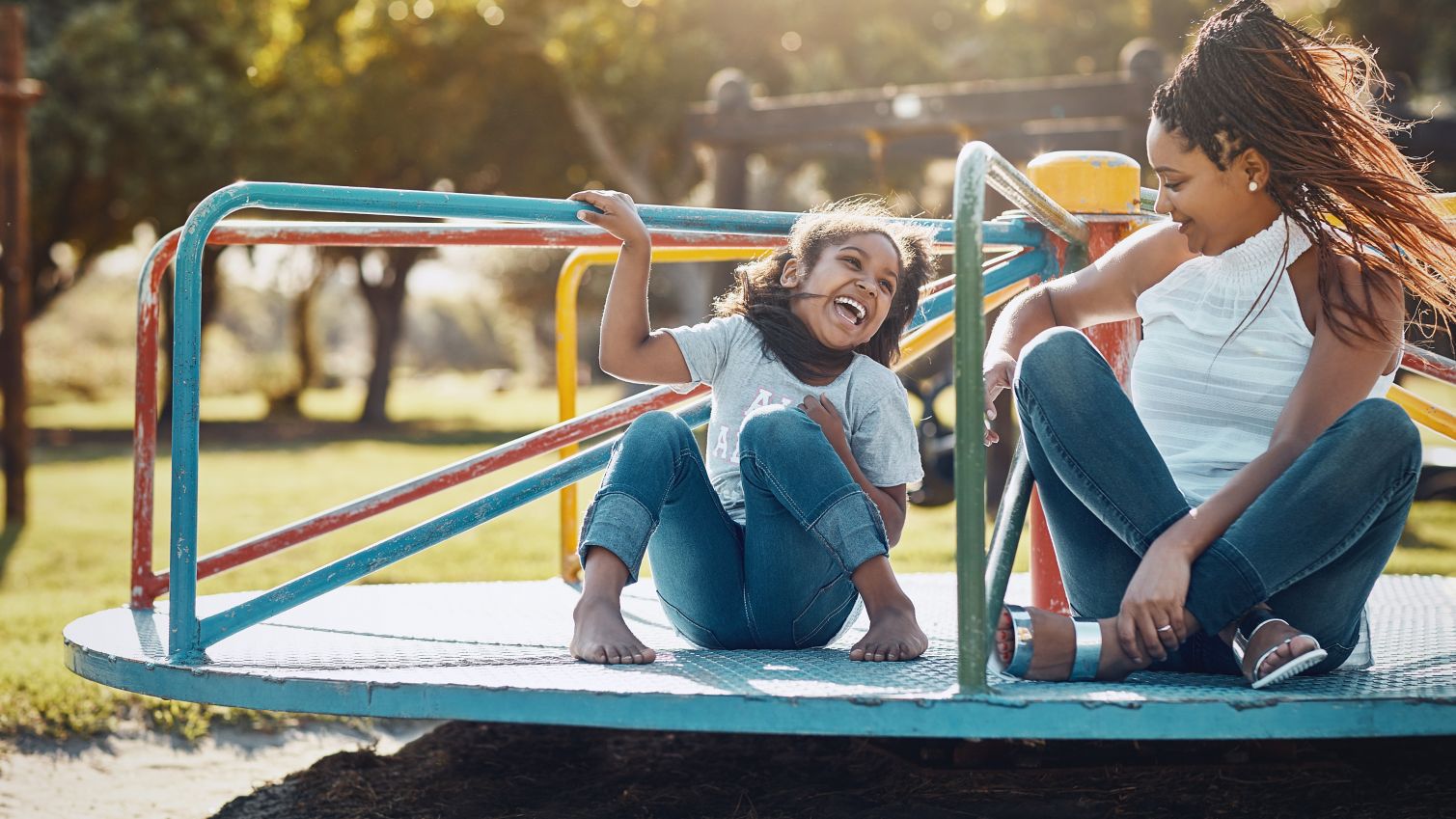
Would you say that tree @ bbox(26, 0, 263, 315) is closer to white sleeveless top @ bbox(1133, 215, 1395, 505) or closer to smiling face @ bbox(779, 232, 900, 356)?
smiling face @ bbox(779, 232, 900, 356)

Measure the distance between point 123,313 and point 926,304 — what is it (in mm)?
45446

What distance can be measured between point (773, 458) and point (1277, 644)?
72cm

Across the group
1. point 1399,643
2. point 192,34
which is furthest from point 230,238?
point 192,34

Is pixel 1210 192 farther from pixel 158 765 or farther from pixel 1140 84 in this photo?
pixel 1140 84

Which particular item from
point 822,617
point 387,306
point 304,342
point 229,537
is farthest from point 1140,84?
point 304,342

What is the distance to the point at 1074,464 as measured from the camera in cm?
183

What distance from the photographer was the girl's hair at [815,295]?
7.39ft

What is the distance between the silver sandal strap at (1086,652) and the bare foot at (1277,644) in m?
0.19

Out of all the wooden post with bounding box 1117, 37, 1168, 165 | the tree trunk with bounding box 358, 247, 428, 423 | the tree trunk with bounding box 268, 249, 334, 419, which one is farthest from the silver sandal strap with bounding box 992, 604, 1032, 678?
the tree trunk with bounding box 268, 249, 334, 419

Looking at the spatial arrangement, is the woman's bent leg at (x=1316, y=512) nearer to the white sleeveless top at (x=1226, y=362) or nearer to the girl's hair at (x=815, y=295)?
the white sleeveless top at (x=1226, y=362)

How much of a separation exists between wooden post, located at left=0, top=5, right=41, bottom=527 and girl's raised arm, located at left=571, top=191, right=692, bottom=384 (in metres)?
5.80

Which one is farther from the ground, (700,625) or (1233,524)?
(1233,524)

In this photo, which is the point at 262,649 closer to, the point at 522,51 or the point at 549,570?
the point at 549,570

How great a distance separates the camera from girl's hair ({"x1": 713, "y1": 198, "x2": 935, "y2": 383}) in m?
2.25
